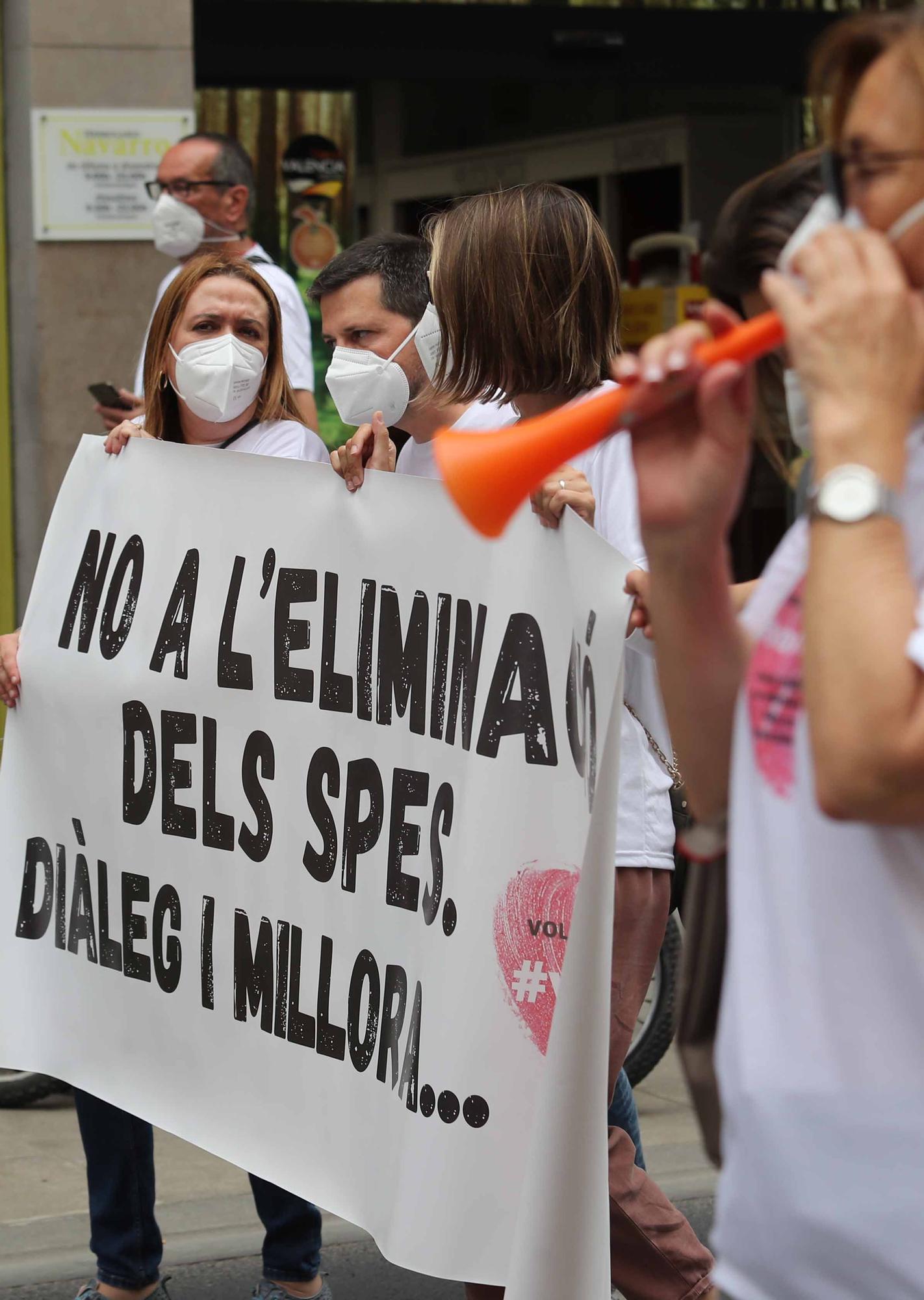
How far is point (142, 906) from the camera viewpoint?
140 inches

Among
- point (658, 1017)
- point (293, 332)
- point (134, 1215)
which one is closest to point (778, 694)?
point (134, 1215)

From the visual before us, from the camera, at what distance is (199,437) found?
3879 millimetres

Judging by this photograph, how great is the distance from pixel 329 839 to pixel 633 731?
22.3 inches

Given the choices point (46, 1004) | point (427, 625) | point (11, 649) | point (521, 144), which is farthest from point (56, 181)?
point (427, 625)

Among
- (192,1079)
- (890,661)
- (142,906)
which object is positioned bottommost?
(192,1079)

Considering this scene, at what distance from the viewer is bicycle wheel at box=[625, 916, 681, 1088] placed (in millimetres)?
4754

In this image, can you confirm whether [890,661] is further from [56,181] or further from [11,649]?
[56,181]

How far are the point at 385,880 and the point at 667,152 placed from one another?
6529 mm

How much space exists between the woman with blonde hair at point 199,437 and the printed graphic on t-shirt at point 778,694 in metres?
2.10

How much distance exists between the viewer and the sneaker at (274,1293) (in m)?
3.60

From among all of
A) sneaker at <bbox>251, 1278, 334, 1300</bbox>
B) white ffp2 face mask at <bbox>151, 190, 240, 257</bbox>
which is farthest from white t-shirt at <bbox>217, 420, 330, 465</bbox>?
white ffp2 face mask at <bbox>151, 190, 240, 257</bbox>

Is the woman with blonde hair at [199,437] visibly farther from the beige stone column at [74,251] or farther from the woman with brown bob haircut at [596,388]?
the beige stone column at [74,251]

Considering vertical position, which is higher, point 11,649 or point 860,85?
point 860,85

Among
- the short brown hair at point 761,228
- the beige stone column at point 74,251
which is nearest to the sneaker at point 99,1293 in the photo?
the short brown hair at point 761,228
